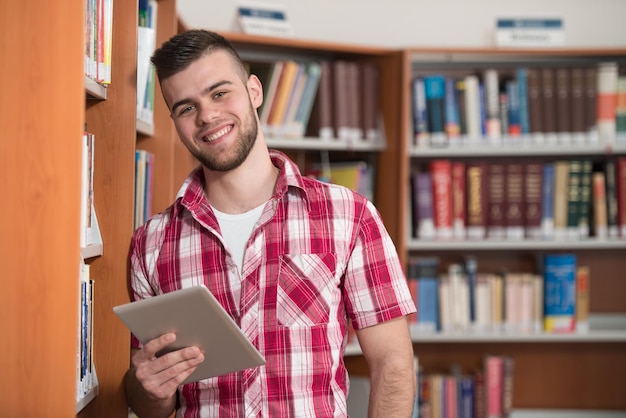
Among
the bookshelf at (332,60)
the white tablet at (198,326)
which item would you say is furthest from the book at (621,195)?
the white tablet at (198,326)

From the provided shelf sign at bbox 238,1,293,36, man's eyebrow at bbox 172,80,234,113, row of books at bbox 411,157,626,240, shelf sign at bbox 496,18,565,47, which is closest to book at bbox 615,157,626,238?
row of books at bbox 411,157,626,240

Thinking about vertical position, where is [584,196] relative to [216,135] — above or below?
below

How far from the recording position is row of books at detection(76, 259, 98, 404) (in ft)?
5.49

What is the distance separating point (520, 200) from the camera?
134 inches

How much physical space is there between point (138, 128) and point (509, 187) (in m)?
1.83

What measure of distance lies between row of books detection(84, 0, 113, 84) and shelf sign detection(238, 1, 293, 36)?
1.72 meters

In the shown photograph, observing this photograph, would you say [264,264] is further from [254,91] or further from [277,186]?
[254,91]

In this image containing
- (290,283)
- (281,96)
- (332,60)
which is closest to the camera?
(290,283)

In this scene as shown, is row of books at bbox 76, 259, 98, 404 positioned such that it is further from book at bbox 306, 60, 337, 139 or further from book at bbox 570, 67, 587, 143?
book at bbox 570, 67, 587, 143

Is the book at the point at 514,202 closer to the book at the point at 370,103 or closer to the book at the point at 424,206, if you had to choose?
the book at the point at 424,206

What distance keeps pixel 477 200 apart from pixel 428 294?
0.45m

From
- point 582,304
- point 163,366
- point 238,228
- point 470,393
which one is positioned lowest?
point 470,393

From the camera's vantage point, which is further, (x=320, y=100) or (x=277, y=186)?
(x=320, y=100)

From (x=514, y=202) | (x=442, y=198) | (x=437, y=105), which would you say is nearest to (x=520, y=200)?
(x=514, y=202)
